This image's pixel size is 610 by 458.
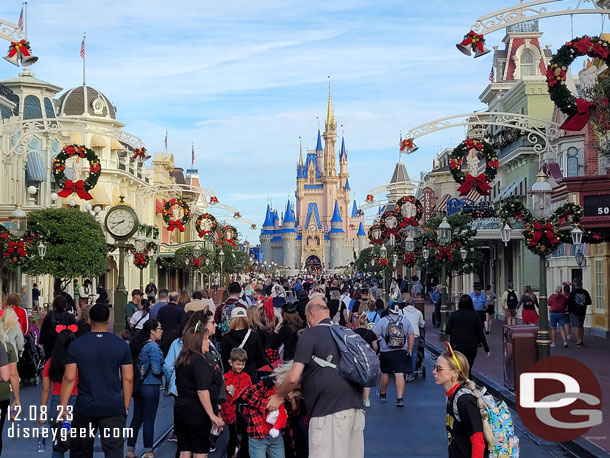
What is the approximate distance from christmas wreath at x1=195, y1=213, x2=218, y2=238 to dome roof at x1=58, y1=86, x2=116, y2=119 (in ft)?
26.9

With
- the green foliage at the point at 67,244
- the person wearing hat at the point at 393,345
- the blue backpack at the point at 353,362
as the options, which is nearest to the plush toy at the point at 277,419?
the blue backpack at the point at 353,362

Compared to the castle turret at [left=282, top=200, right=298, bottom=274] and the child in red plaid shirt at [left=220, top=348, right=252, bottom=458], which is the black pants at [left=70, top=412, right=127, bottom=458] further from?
the castle turret at [left=282, top=200, right=298, bottom=274]

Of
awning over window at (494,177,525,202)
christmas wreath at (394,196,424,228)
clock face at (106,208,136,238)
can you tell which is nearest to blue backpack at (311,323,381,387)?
clock face at (106,208,136,238)

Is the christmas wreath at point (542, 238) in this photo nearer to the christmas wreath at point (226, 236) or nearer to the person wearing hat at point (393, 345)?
the person wearing hat at point (393, 345)

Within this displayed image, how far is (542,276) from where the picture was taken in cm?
1642

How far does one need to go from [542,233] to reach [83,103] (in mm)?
44045

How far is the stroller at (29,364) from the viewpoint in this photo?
17.3 meters

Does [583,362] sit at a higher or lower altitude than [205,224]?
lower

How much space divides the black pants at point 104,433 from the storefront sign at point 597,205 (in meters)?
12.8

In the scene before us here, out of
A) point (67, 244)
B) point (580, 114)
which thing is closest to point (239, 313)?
point (580, 114)

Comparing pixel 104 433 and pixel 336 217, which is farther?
pixel 336 217

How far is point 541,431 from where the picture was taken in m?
12.5

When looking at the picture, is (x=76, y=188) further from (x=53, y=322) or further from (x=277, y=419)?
(x=277, y=419)

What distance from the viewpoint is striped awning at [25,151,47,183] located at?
43750 mm
